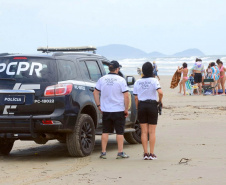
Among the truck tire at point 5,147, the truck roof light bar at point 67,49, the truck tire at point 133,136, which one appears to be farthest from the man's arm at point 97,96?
the truck roof light bar at point 67,49

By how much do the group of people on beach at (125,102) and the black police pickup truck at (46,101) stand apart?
0.33 m

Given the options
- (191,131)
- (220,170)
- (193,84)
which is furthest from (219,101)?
(220,170)

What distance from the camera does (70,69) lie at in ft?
31.7

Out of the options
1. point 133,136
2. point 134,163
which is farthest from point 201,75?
point 134,163

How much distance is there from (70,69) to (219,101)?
524 inches

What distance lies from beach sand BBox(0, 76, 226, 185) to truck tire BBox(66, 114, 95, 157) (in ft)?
0.43

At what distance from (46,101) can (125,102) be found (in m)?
1.28

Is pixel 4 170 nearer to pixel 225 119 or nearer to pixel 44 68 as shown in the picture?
pixel 44 68

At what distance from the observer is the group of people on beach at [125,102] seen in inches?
363

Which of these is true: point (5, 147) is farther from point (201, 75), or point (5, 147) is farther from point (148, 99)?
point (201, 75)

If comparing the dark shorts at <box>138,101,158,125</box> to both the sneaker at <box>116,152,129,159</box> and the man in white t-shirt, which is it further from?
the sneaker at <box>116,152,129,159</box>

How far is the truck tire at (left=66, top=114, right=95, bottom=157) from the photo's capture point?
933cm

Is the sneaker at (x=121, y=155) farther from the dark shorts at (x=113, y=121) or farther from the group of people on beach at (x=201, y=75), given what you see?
the group of people on beach at (x=201, y=75)

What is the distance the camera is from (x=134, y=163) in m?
8.90
